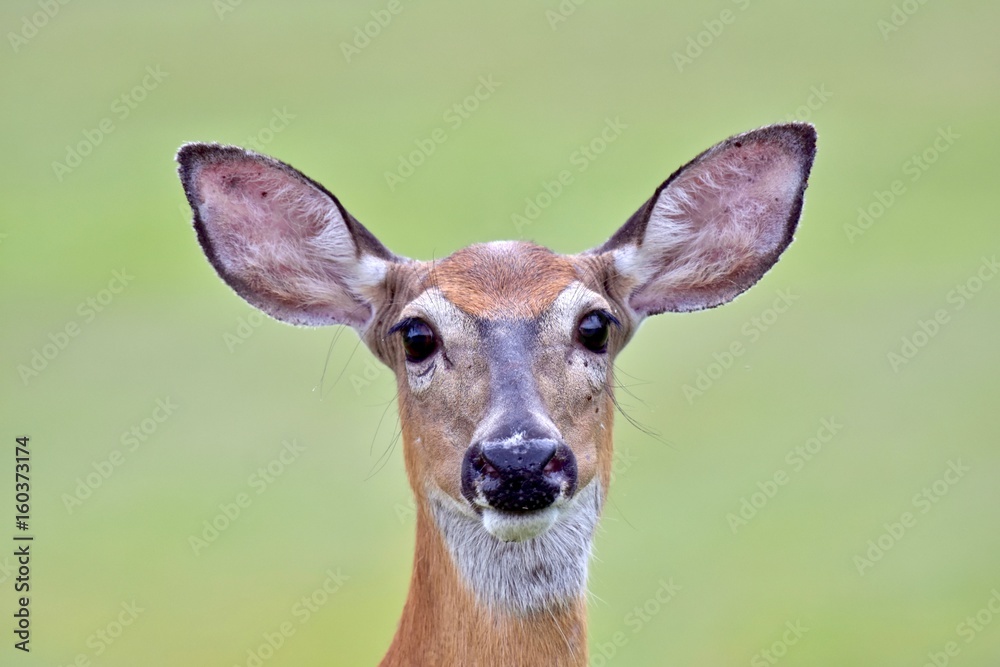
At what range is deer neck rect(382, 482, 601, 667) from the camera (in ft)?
20.7

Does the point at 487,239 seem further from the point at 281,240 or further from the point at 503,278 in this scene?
the point at 503,278

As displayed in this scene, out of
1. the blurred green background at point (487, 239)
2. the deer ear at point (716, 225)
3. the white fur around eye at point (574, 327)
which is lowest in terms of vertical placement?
the blurred green background at point (487, 239)

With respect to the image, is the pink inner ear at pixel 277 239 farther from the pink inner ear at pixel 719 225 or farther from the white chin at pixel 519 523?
the white chin at pixel 519 523

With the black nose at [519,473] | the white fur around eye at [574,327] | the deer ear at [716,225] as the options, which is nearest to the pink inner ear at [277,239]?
the white fur around eye at [574,327]

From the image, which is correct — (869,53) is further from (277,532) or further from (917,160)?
(277,532)

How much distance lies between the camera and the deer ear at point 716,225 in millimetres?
6895

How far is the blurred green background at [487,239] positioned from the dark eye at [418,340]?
104 centimetres

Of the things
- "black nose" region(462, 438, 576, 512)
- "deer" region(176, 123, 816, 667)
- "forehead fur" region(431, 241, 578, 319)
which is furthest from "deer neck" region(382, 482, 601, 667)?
"forehead fur" region(431, 241, 578, 319)

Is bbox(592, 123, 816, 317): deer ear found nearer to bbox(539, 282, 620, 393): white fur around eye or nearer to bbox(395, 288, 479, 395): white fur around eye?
bbox(539, 282, 620, 393): white fur around eye

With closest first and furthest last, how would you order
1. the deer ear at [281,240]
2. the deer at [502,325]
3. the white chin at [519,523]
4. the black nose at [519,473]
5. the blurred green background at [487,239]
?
1. the black nose at [519,473]
2. the white chin at [519,523]
3. the deer at [502,325]
4. the deer ear at [281,240]
5. the blurred green background at [487,239]

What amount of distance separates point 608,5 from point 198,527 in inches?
933

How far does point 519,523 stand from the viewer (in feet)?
19.1

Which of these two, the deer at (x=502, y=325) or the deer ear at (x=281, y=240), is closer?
the deer at (x=502, y=325)

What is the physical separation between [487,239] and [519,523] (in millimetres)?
16086
